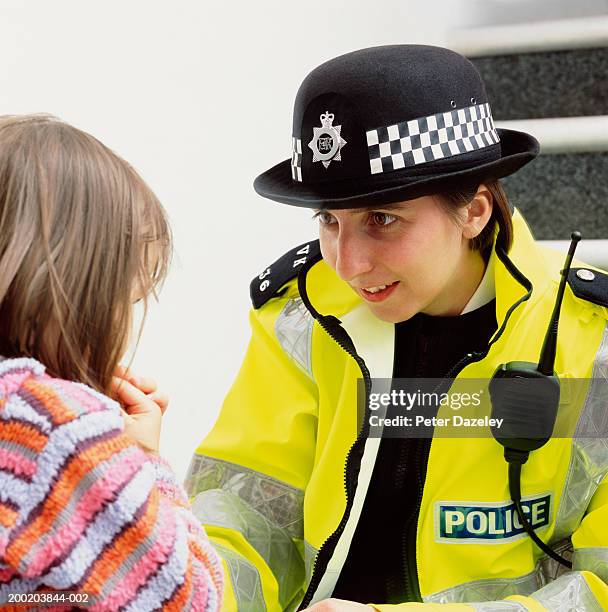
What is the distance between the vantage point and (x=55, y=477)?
0.73 m

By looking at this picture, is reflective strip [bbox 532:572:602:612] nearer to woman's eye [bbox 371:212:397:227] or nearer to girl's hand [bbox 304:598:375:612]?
girl's hand [bbox 304:598:375:612]

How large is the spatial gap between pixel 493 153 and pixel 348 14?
0.89m

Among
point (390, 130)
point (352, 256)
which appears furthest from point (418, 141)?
point (352, 256)

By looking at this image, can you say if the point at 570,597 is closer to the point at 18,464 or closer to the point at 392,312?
the point at 392,312

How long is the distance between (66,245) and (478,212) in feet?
1.66

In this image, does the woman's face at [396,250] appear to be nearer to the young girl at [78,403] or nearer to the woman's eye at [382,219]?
the woman's eye at [382,219]

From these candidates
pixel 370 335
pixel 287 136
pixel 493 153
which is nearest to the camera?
pixel 493 153

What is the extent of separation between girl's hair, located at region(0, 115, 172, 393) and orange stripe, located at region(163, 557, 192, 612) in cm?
19

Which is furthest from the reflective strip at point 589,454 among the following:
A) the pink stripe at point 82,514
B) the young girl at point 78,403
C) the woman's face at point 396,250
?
the pink stripe at point 82,514

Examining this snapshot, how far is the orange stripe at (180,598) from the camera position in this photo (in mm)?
764

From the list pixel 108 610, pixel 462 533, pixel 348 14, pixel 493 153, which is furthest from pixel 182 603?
pixel 348 14

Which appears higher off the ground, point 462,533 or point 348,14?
point 348,14

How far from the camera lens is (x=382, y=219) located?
104 cm

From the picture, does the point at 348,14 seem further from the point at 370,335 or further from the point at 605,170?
the point at 370,335
